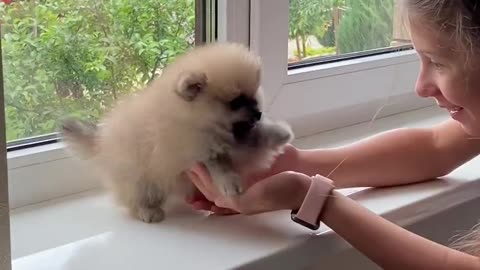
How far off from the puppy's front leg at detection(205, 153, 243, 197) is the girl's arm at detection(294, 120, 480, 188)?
0.60 feet

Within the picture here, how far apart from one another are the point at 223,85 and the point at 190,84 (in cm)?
4

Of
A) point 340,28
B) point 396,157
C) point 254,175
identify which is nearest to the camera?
point 254,175

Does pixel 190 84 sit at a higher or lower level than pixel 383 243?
higher

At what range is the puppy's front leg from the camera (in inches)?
33.8

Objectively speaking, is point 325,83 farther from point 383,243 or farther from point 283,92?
point 383,243

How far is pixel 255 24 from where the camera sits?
3.79 ft

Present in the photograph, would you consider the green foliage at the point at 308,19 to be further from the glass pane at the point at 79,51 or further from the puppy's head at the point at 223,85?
the puppy's head at the point at 223,85

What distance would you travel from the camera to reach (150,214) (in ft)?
3.01

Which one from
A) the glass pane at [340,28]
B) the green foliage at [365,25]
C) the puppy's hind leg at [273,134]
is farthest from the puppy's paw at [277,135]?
the green foliage at [365,25]

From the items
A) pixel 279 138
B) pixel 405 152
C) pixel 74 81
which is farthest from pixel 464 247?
pixel 74 81

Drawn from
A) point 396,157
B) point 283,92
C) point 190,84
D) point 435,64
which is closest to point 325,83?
point 283,92

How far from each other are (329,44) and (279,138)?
46 cm

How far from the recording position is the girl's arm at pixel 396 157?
105 centimetres

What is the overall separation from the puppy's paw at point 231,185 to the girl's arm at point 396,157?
182 mm
